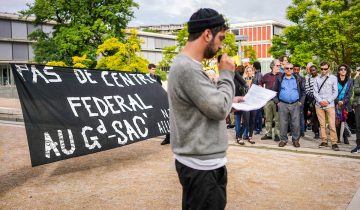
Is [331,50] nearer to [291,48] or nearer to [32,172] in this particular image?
[291,48]

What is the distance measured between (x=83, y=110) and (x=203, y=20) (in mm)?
4661

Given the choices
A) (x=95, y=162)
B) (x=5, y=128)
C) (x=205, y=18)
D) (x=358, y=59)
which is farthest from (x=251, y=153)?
(x=358, y=59)

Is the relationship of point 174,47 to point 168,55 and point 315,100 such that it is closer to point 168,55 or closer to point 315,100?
point 168,55

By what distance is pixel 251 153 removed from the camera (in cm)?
786

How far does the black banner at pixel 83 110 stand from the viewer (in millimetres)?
5504

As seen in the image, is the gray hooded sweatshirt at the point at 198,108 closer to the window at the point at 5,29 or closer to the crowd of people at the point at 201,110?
the crowd of people at the point at 201,110

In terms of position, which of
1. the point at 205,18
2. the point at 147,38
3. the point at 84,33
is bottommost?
the point at 205,18

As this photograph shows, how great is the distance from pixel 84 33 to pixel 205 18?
3537cm

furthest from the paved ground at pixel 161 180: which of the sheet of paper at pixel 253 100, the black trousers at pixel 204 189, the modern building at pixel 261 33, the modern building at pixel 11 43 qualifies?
the modern building at pixel 261 33

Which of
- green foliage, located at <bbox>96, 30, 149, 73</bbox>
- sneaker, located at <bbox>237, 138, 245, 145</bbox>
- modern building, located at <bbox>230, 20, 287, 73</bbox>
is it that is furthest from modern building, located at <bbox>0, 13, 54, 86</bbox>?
sneaker, located at <bbox>237, 138, 245, 145</bbox>

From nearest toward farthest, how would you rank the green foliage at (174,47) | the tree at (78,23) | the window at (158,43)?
1. the tree at (78,23)
2. the green foliage at (174,47)
3. the window at (158,43)

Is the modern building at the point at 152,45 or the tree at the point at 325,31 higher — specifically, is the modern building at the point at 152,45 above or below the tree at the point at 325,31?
above

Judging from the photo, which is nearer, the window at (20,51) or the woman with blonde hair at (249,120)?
the woman with blonde hair at (249,120)

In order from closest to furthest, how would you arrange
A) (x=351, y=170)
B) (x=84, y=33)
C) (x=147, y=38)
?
(x=351, y=170) < (x=84, y=33) < (x=147, y=38)
